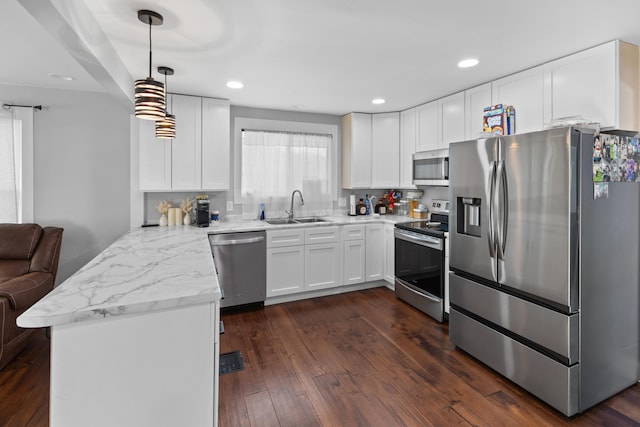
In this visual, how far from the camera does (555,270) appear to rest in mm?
1948

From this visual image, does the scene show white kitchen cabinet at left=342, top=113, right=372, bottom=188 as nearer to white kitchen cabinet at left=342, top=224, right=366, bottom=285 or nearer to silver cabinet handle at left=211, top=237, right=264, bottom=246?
white kitchen cabinet at left=342, top=224, right=366, bottom=285

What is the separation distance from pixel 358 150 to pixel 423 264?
5.91ft

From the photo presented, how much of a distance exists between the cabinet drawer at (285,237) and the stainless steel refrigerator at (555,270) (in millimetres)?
1894

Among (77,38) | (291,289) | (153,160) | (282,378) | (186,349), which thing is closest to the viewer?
(186,349)

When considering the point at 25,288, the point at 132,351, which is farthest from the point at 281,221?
the point at 132,351

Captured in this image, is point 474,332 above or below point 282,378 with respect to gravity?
above

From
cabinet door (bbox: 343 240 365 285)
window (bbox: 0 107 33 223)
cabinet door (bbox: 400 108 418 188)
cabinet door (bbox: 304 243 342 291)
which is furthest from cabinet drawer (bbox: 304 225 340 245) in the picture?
window (bbox: 0 107 33 223)

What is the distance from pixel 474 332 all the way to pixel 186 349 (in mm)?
2151

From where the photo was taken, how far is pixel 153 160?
11.3 feet

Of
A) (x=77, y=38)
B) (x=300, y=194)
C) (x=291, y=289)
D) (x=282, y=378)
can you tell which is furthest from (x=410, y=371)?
(x=77, y=38)

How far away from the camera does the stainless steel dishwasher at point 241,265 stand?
11.1 feet

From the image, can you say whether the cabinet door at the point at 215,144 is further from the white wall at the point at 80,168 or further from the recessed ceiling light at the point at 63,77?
the recessed ceiling light at the point at 63,77

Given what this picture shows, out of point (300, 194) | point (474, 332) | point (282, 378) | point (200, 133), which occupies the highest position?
point (200, 133)

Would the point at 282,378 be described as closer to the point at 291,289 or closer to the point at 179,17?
the point at 291,289
